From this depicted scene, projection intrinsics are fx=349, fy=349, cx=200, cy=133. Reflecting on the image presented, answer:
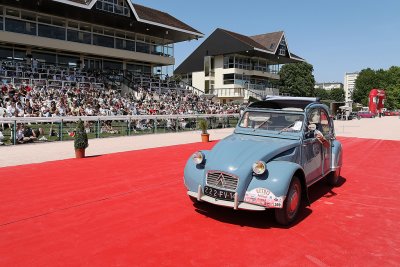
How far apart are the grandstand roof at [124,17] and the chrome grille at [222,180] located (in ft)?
91.4

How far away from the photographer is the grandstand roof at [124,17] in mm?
29359

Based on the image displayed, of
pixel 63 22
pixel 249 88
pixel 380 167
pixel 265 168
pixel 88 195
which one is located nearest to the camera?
pixel 265 168

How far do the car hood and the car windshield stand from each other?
0.34 meters

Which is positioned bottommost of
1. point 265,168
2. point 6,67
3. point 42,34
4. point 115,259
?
point 115,259

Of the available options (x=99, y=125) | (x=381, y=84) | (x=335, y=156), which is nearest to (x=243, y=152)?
(x=335, y=156)

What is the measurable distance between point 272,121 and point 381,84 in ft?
384

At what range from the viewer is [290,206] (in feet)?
18.4

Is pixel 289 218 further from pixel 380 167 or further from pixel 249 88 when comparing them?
pixel 249 88

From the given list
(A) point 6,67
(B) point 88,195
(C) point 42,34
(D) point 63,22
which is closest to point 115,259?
(B) point 88,195

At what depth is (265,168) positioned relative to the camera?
17.7 ft

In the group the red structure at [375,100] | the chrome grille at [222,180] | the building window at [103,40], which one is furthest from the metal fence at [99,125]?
the red structure at [375,100]

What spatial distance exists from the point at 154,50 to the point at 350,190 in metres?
35.6

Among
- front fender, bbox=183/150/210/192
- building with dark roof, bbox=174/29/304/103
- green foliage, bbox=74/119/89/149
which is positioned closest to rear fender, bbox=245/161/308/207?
front fender, bbox=183/150/210/192

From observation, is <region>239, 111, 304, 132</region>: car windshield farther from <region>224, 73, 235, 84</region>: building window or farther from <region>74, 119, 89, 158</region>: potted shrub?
<region>224, 73, 235, 84</region>: building window
